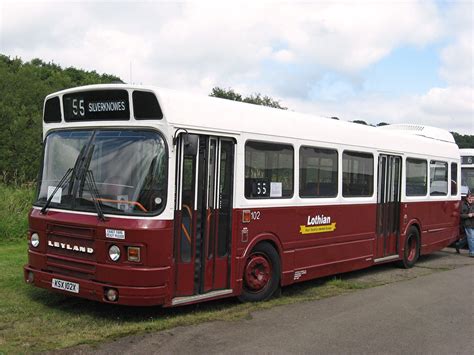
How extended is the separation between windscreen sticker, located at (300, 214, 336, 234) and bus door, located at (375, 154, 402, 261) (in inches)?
73.0

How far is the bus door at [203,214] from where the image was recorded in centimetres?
668

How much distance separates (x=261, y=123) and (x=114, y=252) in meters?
2.85

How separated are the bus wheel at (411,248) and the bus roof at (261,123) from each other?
1765 millimetres

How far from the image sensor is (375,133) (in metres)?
10.7

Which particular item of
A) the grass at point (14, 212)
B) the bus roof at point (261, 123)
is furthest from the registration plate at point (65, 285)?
the grass at point (14, 212)

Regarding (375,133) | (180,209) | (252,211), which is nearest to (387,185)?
(375,133)

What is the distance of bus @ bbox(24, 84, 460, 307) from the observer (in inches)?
253

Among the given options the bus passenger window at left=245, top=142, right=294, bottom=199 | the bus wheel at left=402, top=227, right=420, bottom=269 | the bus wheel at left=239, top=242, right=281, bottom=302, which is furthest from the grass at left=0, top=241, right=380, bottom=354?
the bus wheel at left=402, top=227, right=420, bottom=269

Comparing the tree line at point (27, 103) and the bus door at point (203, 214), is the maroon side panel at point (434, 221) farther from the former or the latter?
the tree line at point (27, 103)

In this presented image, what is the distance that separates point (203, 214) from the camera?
699 cm

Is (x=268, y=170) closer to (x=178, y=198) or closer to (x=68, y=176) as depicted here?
(x=178, y=198)

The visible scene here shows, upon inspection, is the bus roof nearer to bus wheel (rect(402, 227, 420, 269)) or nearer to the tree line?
bus wheel (rect(402, 227, 420, 269))

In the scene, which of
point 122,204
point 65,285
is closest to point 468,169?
point 122,204

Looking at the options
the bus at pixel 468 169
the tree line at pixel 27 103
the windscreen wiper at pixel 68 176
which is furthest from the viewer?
the tree line at pixel 27 103
